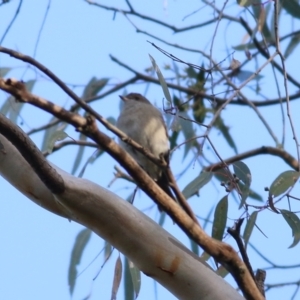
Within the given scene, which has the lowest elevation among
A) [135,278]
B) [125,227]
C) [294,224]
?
[125,227]

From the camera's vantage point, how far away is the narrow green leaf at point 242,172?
2014 millimetres

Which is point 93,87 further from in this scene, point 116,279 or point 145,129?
point 116,279

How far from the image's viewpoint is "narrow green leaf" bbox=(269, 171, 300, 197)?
187 cm

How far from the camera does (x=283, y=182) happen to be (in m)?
1.91

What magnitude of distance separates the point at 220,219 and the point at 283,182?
197mm

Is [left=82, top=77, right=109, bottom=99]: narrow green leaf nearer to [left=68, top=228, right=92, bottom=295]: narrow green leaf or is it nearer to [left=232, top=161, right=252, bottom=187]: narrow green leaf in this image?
[left=68, top=228, right=92, bottom=295]: narrow green leaf

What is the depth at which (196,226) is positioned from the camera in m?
1.54

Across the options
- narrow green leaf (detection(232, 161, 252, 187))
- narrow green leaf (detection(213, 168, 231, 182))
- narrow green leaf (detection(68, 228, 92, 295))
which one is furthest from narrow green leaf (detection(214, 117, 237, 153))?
narrow green leaf (detection(232, 161, 252, 187))

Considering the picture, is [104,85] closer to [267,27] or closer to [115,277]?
[267,27]

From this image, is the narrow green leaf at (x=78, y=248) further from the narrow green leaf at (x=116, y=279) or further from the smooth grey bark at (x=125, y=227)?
the smooth grey bark at (x=125, y=227)

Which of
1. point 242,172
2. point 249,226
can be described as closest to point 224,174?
point 242,172

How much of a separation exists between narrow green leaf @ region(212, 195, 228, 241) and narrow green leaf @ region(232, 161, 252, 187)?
0.23 ft

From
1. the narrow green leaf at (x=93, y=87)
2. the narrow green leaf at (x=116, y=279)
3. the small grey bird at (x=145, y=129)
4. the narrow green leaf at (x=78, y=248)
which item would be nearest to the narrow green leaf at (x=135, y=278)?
the narrow green leaf at (x=116, y=279)

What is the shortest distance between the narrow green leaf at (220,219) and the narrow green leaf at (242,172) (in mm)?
69
